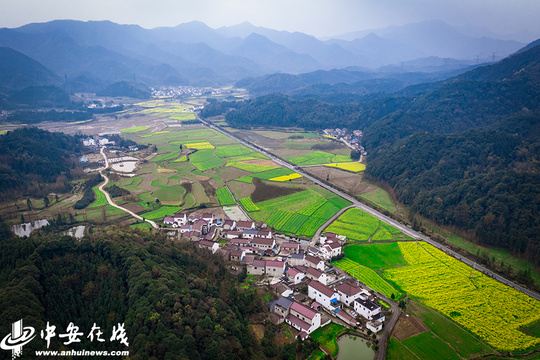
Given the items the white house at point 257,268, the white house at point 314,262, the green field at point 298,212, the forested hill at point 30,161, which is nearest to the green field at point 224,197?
the green field at point 298,212

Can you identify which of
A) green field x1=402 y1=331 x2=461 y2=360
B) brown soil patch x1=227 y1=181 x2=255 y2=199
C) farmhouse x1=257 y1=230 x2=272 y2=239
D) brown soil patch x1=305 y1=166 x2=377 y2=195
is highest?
brown soil patch x1=305 y1=166 x2=377 y2=195

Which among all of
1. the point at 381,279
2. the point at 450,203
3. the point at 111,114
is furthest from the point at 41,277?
the point at 111,114

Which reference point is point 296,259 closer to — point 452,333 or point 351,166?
point 452,333

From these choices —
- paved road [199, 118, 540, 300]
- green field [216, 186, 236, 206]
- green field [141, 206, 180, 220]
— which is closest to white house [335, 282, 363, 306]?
paved road [199, 118, 540, 300]

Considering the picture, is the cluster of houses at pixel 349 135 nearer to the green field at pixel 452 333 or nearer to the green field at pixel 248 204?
the green field at pixel 248 204

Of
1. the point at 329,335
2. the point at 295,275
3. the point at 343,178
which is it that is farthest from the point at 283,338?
the point at 343,178

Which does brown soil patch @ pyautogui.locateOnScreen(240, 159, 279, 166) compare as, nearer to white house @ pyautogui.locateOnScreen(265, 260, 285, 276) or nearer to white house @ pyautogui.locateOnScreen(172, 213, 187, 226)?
white house @ pyautogui.locateOnScreen(172, 213, 187, 226)
